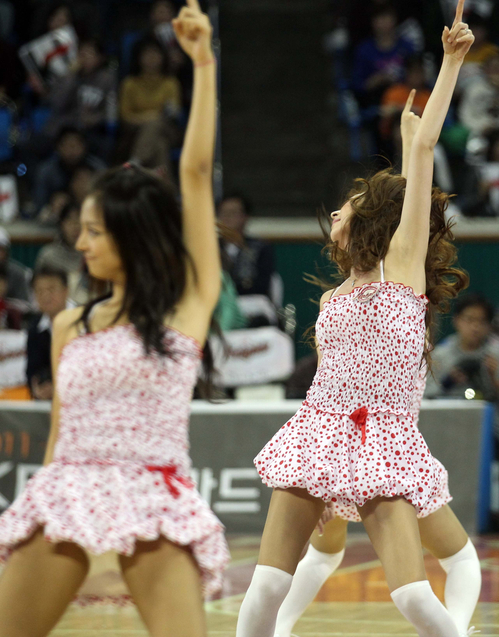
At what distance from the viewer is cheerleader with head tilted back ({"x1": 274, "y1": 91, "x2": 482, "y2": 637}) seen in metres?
3.29

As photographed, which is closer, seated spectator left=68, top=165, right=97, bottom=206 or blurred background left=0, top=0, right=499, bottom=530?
blurred background left=0, top=0, right=499, bottom=530

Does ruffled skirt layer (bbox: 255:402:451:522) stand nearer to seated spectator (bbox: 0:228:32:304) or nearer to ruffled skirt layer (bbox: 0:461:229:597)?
ruffled skirt layer (bbox: 0:461:229:597)

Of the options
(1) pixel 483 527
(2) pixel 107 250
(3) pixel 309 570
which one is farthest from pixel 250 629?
(1) pixel 483 527

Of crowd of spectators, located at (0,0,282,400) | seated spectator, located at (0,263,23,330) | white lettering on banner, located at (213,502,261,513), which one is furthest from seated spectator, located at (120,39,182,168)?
white lettering on banner, located at (213,502,261,513)

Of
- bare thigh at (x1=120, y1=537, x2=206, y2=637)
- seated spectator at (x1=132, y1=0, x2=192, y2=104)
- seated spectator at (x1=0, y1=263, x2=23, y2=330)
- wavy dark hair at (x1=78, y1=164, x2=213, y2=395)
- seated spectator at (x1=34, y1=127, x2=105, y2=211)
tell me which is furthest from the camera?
seated spectator at (x1=132, y1=0, x2=192, y2=104)

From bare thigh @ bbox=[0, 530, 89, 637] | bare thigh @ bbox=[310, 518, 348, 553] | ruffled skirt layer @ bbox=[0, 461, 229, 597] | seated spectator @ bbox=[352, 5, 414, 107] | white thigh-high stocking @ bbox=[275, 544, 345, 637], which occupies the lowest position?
white thigh-high stocking @ bbox=[275, 544, 345, 637]

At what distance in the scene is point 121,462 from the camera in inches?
95.8

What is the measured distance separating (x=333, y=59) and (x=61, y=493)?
1089 cm

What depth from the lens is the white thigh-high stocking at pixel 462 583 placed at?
3391 mm

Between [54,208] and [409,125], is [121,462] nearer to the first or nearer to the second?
[409,125]

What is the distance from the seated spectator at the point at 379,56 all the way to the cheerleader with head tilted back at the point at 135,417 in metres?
8.95

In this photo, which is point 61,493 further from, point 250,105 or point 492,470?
point 250,105

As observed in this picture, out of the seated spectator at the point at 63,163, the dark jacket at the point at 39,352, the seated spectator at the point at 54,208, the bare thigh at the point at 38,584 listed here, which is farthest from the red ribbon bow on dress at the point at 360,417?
the seated spectator at the point at 63,163

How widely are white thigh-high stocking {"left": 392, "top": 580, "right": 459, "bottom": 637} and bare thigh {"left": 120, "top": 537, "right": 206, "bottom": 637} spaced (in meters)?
0.73
